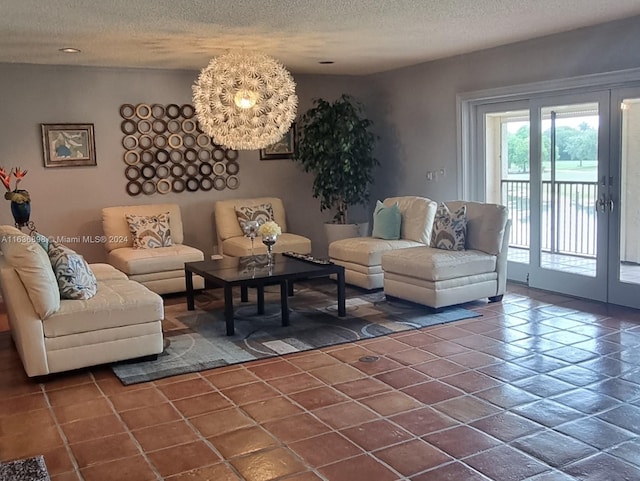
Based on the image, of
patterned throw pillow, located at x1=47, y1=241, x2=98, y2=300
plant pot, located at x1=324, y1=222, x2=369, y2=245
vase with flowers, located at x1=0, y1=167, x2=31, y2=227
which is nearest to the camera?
patterned throw pillow, located at x1=47, y1=241, x2=98, y2=300

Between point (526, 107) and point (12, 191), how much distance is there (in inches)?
210

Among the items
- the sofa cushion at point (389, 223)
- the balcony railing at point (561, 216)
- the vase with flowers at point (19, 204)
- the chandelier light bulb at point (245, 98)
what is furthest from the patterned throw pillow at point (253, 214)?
the balcony railing at point (561, 216)

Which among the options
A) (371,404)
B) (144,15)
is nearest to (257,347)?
(371,404)

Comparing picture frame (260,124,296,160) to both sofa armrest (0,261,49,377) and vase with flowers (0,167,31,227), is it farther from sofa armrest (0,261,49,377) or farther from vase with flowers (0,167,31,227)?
sofa armrest (0,261,49,377)

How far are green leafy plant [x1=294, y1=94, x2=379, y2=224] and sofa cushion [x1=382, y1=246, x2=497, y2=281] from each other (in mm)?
1984

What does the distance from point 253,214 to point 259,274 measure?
7.93 ft

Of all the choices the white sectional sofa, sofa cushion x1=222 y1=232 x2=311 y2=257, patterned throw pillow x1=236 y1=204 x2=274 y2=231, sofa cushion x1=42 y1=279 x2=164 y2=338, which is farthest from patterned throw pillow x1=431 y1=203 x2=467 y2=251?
sofa cushion x1=42 y1=279 x2=164 y2=338

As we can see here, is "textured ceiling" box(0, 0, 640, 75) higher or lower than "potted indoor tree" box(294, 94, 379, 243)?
higher

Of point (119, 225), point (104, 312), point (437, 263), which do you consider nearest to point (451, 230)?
point (437, 263)

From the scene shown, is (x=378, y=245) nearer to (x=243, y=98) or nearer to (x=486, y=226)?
(x=486, y=226)

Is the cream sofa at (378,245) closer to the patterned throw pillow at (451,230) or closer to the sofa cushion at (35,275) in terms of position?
the patterned throw pillow at (451,230)

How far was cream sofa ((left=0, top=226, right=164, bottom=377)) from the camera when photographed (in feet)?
13.2

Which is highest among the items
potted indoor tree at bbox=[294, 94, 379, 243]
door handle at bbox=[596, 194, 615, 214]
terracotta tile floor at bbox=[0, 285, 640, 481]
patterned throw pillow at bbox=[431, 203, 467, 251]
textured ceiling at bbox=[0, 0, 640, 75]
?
textured ceiling at bbox=[0, 0, 640, 75]

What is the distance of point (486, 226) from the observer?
5.90 meters
